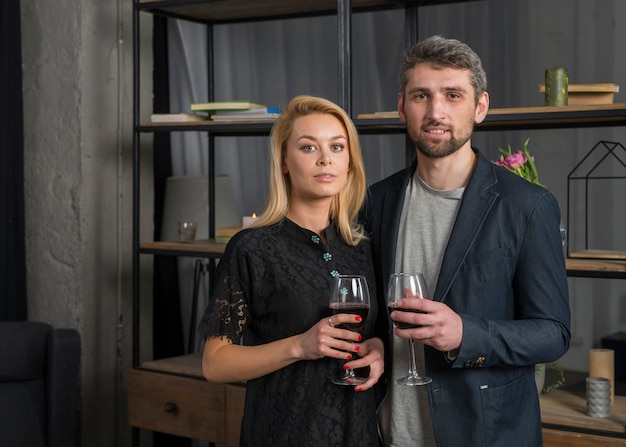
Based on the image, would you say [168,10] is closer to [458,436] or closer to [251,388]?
[251,388]

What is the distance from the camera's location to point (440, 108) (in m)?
1.77

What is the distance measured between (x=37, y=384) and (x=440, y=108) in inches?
79.7

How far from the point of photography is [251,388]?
1856 millimetres

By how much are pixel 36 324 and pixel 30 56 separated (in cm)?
124

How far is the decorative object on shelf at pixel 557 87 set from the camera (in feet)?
8.59

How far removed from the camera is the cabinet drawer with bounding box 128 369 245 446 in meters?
3.27

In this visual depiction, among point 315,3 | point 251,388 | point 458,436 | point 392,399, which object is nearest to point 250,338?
point 251,388

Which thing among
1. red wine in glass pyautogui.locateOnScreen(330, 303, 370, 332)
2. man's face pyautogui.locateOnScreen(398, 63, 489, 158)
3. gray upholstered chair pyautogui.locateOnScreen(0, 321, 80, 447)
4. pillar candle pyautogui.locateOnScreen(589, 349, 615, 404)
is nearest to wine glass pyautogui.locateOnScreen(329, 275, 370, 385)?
red wine in glass pyautogui.locateOnScreen(330, 303, 370, 332)

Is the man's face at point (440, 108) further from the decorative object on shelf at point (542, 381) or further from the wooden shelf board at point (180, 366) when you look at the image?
the wooden shelf board at point (180, 366)

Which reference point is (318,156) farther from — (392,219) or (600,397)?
(600,397)

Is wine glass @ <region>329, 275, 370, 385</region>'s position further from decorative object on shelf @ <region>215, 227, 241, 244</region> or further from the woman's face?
decorative object on shelf @ <region>215, 227, 241, 244</region>

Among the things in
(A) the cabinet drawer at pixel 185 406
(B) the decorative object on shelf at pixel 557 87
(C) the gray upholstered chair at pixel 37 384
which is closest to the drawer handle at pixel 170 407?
(A) the cabinet drawer at pixel 185 406

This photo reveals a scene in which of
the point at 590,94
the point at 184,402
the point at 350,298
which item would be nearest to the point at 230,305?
the point at 350,298

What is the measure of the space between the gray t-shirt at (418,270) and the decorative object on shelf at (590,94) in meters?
0.93
